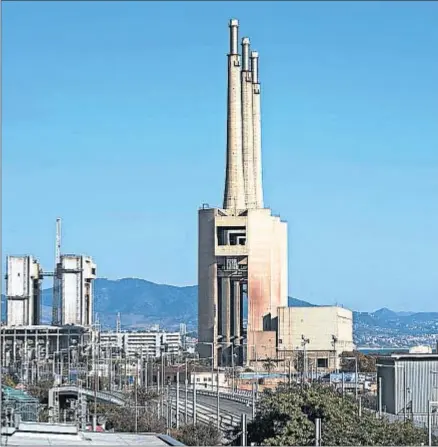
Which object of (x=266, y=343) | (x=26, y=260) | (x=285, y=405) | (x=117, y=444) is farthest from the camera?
(x=26, y=260)

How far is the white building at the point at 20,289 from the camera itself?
93.8 metres

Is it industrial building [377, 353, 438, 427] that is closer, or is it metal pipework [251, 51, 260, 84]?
industrial building [377, 353, 438, 427]

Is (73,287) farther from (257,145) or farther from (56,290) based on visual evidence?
(257,145)

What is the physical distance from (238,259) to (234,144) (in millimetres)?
7131

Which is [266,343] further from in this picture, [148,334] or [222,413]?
[148,334]

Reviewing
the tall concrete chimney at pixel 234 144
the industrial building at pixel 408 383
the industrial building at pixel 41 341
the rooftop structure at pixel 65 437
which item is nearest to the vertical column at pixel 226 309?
the tall concrete chimney at pixel 234 144

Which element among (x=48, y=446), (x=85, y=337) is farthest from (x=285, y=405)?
(x=85, y=337)

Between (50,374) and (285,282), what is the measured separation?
1659cm

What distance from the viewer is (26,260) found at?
9488 cm

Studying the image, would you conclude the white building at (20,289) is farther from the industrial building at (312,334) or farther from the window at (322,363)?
the window at (322,363)

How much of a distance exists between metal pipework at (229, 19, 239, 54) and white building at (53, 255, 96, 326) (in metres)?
22.3

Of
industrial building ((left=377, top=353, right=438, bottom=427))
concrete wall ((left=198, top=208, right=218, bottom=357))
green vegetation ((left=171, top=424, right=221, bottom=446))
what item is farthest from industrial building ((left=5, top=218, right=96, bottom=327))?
green vegetation ((left=171, top=424, right=221, bottom=446))

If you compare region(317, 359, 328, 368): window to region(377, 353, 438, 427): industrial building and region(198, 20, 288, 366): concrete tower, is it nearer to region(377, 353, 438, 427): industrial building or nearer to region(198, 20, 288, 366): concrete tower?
region(198, 20, 288, 366): concrete tower

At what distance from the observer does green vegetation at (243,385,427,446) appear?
93.8ft
